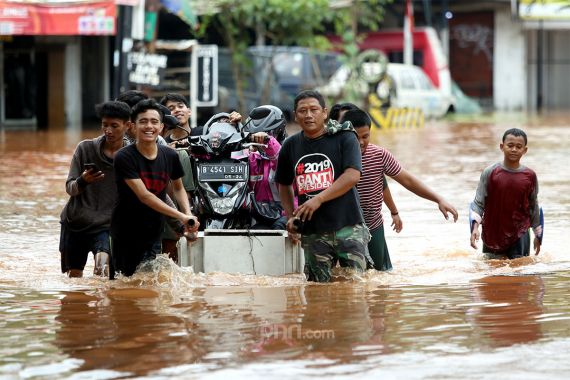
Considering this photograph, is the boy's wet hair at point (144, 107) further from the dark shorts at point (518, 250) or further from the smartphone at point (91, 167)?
the dark shorts at point (518, 250)

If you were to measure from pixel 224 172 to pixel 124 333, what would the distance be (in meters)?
2.38

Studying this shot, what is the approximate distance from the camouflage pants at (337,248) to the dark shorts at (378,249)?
704 millimetres

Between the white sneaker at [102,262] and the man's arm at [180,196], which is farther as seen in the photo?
the white sneaker at [102,262]

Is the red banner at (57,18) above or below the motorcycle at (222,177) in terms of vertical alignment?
above

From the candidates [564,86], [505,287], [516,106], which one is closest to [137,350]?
[505,287]

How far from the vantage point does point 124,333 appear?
646cm

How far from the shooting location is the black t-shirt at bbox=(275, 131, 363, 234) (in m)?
7.56

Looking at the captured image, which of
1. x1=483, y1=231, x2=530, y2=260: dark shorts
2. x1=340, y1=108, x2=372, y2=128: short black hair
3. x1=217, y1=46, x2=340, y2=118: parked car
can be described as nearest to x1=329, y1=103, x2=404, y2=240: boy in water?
x1=340, y1=108, x2=372, y2=128: short black hair

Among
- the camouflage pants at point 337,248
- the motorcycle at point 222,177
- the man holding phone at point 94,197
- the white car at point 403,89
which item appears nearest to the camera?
the camouflage pants at point 337,248

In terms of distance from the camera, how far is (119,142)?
322 inches

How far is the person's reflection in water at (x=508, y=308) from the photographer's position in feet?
20.8

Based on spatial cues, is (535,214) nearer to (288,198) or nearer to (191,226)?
(288,198)

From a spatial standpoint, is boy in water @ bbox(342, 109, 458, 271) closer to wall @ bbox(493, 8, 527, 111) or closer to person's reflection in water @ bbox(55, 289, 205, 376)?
person's reflection in water @ bbox(55, 289, 205, 376)

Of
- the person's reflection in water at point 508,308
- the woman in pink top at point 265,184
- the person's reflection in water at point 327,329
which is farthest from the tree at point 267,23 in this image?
the person's reflection in water at point 327,329
